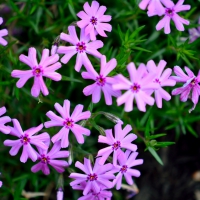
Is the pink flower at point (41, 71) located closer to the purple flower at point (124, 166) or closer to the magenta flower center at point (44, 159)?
the magenta flower center at point (44, 159)

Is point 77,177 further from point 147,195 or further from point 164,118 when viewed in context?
point 147,195

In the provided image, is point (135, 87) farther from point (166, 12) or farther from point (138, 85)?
point (166, 12)

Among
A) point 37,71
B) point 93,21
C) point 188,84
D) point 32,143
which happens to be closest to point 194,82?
point 188,84

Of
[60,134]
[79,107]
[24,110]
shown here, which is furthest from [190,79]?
[24,110]

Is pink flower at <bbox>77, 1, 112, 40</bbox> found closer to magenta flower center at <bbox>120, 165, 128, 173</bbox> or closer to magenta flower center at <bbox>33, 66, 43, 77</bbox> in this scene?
magenta flower center at <bbox>33, 66, 43, 77</bbox>

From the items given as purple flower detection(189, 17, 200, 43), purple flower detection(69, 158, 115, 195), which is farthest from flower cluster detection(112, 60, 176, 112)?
purple flower detection(189, 17, 200, 43)

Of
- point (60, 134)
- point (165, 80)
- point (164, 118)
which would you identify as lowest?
point (60, 134)
